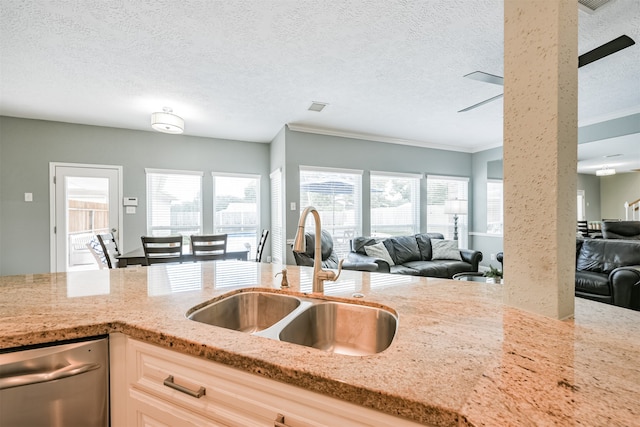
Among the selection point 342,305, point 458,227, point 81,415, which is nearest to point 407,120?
point 458,227

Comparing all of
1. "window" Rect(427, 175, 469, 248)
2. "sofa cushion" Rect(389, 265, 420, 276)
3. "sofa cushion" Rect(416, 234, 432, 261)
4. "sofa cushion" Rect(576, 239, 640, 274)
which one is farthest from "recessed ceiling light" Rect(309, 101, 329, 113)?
"sofa cushion" Rect(576, 239, 640, 274)

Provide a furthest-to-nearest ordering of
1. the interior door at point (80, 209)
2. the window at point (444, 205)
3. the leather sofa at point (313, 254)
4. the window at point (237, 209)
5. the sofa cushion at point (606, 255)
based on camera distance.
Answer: the window at point (444, 205)
the window at point (237, 209)
the interior door at point (80, 209)
the leather sofa at point (313, 254)
the sofa cushion at point (606, 255)

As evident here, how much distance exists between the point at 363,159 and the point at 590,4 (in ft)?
11.7

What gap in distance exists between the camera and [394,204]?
5.65m

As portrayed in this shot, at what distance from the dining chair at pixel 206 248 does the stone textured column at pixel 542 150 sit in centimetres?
307

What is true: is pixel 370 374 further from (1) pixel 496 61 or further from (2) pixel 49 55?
(2) pixel 49 55

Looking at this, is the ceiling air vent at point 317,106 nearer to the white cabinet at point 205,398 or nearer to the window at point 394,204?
the window at point 394,204

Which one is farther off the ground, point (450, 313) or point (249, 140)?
point (249, 140)

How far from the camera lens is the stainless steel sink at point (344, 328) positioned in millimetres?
1100

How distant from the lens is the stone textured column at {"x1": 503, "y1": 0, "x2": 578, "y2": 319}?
0.89 meters

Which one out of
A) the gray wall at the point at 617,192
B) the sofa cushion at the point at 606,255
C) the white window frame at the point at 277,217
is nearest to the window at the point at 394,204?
the white window frame at the point at 277,217

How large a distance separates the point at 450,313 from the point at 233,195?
5.09 metres

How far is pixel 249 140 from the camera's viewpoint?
5633mm

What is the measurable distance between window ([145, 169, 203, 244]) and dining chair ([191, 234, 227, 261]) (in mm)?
1986
